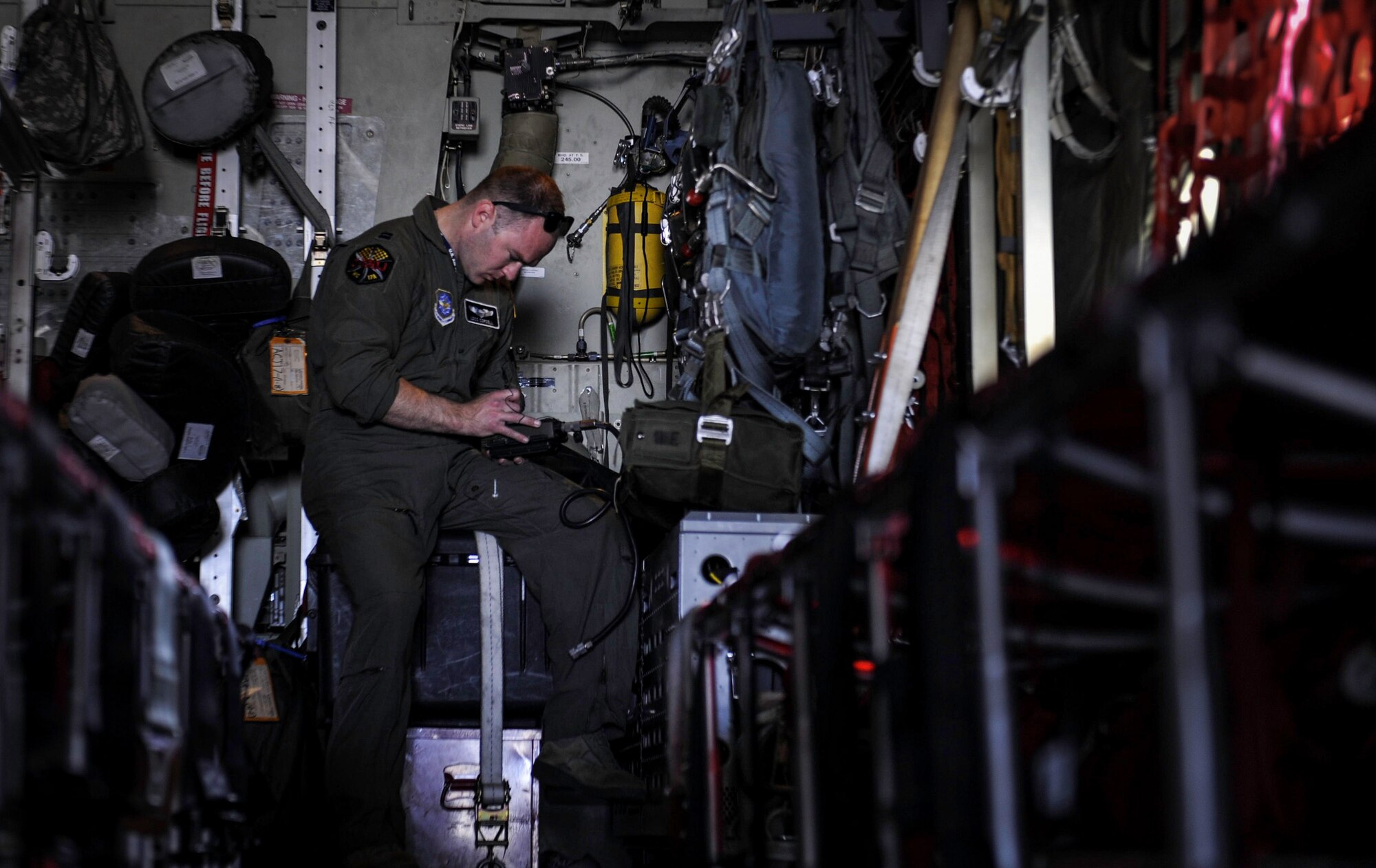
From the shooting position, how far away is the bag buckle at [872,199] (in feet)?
12.7

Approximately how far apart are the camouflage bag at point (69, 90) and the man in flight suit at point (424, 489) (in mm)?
1442

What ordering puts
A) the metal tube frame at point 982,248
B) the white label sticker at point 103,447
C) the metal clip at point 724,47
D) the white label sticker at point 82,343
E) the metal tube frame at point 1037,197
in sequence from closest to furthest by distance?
the metal tube frame at point 1037,197 < the metal tube frame at point 982,248 < the metal clip at point 724,47 < the white label sticker at point 103,447 < the white label sticker at point 82,343

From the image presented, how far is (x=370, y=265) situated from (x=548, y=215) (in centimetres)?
62

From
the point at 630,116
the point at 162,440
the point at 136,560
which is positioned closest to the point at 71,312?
Result: the point at 162,440

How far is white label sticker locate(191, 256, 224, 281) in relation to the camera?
4676mm

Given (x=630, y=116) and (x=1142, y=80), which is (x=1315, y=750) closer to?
(x=1142, y=80)

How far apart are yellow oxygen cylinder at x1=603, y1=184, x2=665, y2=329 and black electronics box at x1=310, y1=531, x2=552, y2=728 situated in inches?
67.5

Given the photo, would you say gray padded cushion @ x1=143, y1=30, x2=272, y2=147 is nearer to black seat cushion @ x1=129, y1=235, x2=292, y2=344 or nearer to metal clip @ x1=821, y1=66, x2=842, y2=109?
black seat cushion @ x1=129, y1=235, x2=292, y2=344

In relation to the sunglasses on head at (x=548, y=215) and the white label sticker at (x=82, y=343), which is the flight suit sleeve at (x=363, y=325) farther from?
the white label sticker at (x=82, y=343)

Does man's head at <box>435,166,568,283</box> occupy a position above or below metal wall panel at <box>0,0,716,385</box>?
below

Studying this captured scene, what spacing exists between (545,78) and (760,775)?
412 cm

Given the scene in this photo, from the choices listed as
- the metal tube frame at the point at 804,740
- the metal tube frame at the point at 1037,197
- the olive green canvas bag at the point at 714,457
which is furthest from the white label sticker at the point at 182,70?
the metal tube frame at the point at 804,740

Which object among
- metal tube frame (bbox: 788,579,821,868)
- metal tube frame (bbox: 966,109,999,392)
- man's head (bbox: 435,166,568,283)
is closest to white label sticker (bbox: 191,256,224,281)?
man's head (bbox: 435,166,568,283)

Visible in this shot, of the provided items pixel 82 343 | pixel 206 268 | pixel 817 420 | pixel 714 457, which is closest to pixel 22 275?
pixel 82 343
